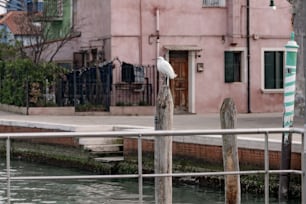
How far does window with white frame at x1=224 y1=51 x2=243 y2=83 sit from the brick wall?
1085 cm

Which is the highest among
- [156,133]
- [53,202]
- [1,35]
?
[1,35]

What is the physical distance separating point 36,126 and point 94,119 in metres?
3.26

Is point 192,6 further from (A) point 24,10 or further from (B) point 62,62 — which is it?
(A) point 24,10

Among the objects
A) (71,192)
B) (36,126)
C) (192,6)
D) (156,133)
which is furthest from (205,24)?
(156,133)

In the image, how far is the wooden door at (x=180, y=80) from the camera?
30.5 m

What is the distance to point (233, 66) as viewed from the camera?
31562 mm

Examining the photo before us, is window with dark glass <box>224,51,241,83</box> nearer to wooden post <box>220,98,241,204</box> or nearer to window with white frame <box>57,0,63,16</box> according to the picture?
window with white frame <box>57,0,63,16</box>

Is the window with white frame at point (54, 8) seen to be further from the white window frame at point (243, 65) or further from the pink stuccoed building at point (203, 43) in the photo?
the white window frame at point (243, 65)

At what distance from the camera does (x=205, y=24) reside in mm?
30766

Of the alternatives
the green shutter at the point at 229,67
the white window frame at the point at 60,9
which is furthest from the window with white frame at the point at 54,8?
the green shutter at the point at 229,67

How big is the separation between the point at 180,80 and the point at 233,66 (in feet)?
7.45

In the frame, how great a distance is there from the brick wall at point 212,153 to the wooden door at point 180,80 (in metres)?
9.47

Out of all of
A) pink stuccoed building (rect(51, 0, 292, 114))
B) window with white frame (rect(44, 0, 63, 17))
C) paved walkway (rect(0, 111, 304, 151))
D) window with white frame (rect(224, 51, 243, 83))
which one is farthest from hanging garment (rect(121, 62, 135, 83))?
window with white frame (rect(44, 0, 63, 17))

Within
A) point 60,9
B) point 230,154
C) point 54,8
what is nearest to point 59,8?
point 60,9
